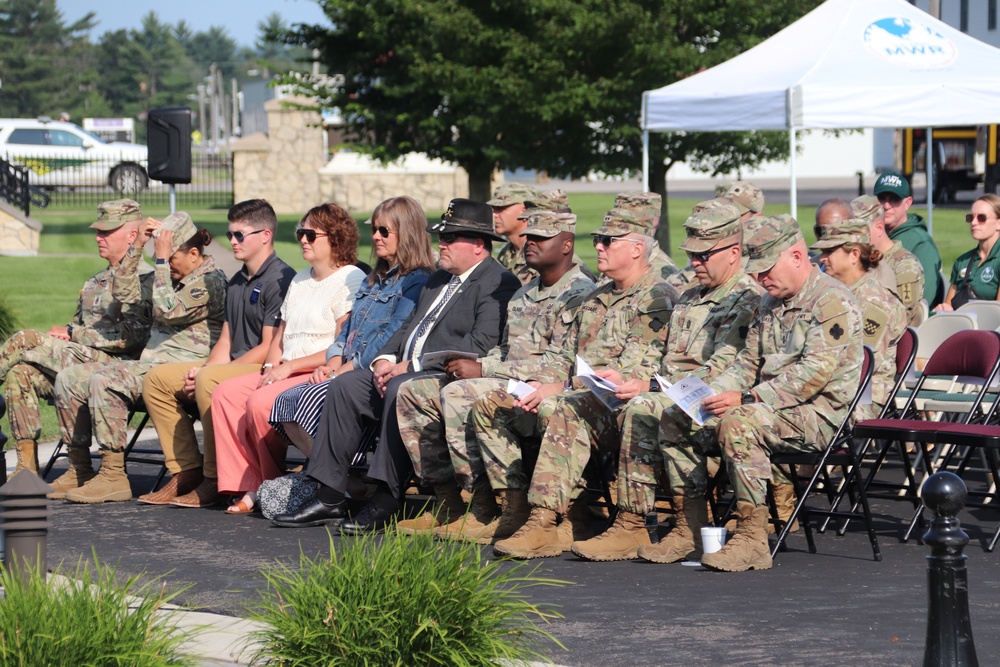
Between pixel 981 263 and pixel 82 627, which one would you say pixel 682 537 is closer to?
pixel 82 627

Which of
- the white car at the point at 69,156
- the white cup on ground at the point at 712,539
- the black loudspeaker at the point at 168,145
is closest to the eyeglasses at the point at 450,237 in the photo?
the white cup on ground at the point at 712,539

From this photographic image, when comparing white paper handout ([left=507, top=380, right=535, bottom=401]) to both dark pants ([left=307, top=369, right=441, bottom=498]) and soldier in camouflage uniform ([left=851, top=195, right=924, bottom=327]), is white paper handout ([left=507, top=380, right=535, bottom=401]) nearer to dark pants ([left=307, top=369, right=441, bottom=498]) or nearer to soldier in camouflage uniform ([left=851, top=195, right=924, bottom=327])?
dark pants ([left=307, top=369, right=441, bottom=498])

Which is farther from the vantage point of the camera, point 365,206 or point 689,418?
point 365,206

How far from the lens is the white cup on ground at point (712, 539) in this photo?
6777mm

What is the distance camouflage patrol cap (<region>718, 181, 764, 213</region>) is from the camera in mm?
9078

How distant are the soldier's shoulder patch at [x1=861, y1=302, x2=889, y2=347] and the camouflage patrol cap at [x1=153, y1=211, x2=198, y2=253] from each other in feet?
13.2

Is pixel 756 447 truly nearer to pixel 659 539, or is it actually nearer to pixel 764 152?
pixel 659 539

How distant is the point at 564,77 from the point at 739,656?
17615 millimetres

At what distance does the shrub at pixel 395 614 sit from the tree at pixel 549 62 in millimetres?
17336

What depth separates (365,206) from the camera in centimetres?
3962

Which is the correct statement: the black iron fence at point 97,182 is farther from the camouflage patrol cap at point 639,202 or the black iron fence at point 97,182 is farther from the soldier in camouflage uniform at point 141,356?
the camouflage patrol cap at point 639,202

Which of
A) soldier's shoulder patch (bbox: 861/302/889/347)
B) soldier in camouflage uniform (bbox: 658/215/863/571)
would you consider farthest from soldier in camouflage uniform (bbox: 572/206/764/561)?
soldier's shoulder patch (bbox: 861/302/889/347)

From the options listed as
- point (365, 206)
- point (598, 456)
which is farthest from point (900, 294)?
point (365, 206)

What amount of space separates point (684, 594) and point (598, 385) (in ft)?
3.72
